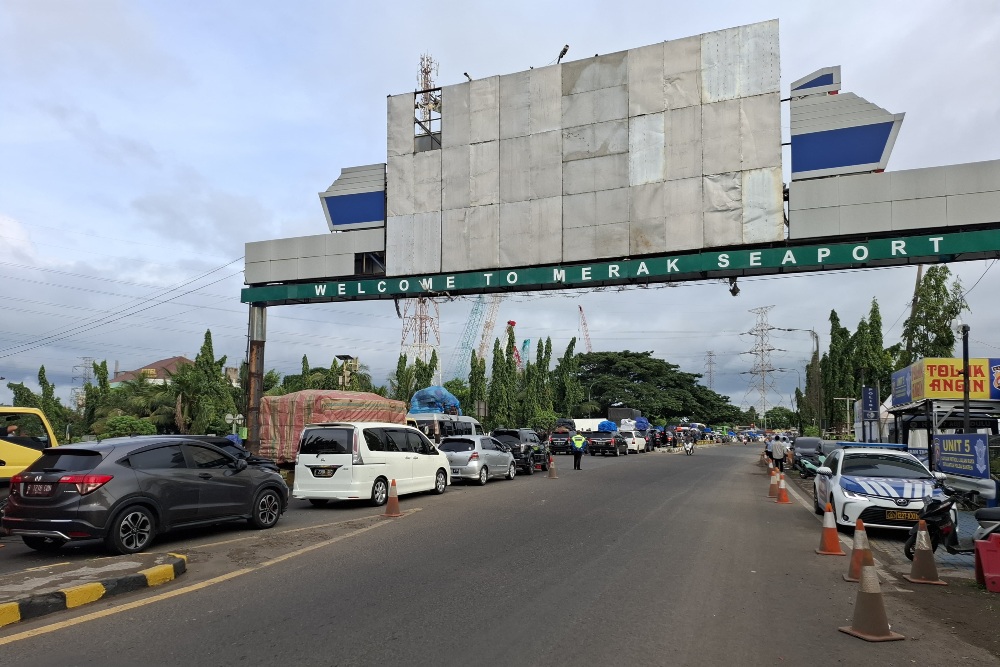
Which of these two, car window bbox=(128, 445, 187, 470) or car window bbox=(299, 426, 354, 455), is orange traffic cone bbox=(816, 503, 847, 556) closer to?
car window bbox=(299, 426, 354, 455)

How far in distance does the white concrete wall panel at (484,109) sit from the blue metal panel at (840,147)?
8447 mm

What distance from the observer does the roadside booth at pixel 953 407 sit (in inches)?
617

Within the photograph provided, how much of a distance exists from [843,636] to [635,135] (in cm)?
1579

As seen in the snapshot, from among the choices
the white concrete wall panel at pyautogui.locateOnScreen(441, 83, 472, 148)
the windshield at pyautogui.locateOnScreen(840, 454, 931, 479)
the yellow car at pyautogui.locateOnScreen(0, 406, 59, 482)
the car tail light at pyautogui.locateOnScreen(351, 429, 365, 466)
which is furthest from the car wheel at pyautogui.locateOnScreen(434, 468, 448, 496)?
the white concrete wall panel at pyautogui.locateOnScreen(441, 83, 472, 148)

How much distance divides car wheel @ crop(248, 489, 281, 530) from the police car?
9.69m

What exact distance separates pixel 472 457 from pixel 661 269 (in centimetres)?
766

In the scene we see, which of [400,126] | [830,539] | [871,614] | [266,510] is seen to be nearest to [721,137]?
[400,126]

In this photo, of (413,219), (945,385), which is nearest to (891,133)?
(945,385)

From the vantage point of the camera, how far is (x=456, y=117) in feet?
72.5

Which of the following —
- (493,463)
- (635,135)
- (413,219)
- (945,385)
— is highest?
(635,135)

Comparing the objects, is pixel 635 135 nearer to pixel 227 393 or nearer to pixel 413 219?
pixel 413 219

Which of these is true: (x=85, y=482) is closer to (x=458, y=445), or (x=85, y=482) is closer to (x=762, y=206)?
(x=458, y=445)

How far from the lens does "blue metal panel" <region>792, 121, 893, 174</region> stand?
1786 cm

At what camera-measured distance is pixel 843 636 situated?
6227 mm
